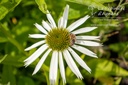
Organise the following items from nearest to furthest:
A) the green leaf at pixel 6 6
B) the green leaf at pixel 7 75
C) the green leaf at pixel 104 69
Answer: the green leaf at pixel 6 6
the green leaf at pixel 7 75
the green leaf at pixel 104 69

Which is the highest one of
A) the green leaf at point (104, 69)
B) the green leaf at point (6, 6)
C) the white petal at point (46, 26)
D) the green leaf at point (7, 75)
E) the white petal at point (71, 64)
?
the green leaf at point (6, 6)

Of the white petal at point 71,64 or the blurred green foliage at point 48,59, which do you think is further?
the blurred green foliage at point 48,59

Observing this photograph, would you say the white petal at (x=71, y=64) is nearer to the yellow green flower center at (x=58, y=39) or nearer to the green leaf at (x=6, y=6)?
the yellow green flower center at (x=58, y=39)

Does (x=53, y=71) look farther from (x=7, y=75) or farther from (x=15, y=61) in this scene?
(x=7, y=75)

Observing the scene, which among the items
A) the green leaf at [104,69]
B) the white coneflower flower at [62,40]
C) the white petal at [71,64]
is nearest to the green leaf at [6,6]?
the white coneflower flower at [62,40]

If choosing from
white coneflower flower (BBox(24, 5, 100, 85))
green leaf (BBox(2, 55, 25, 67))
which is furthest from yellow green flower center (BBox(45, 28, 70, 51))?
green leaf (BBox(2, 55, 25, 67))

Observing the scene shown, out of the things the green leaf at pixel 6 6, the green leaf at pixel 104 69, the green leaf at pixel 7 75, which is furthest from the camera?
the green leaf at pixel 104 69

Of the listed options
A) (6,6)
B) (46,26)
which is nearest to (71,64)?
(46,26)

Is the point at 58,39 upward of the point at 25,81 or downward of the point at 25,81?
upward
